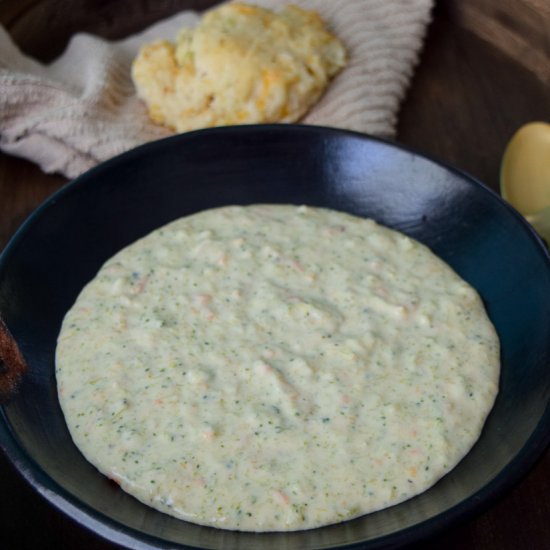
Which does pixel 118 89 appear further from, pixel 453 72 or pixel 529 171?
pixel 529 171

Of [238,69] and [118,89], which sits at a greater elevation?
[238,69]

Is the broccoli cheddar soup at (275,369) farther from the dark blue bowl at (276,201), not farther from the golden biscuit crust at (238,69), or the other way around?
the golden biscuit crust at (238,69)

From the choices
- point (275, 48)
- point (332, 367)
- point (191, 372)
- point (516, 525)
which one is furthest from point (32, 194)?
point (516, 525)

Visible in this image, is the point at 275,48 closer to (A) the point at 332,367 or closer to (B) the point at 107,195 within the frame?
(B) the point at 107,195

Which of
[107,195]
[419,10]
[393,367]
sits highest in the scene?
[419,10]

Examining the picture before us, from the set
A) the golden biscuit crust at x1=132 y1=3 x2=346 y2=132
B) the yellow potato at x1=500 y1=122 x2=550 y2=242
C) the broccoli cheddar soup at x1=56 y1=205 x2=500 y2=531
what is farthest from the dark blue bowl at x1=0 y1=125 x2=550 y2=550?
the yellow potato at x1=500 y1=122 x2=550 y2=242

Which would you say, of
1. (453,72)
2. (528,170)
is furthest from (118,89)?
(528,170)

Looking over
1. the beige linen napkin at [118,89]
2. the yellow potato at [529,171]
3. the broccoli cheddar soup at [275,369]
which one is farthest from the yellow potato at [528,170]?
the broccoli cheddar soup at [275,369]
